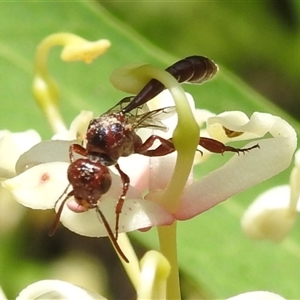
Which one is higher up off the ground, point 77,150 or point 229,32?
point 77,150

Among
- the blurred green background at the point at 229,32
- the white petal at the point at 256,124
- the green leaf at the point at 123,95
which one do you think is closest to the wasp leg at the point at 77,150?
the white petal at the point at 256,124

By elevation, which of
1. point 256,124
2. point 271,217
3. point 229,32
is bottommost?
point 229,32

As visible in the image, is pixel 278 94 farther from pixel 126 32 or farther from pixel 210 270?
pixel 210 270

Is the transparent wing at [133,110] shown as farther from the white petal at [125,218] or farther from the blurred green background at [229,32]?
the blurred green background at [229,32]

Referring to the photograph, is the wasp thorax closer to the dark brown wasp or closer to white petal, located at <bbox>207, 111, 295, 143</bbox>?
the dark brown wasp

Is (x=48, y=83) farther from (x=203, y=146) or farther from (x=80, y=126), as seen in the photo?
(x=203, y=146)

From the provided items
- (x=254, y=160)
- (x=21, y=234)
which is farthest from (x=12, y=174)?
(x=21, y=234)

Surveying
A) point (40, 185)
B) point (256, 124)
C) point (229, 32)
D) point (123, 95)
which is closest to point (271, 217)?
point (256, 124)
